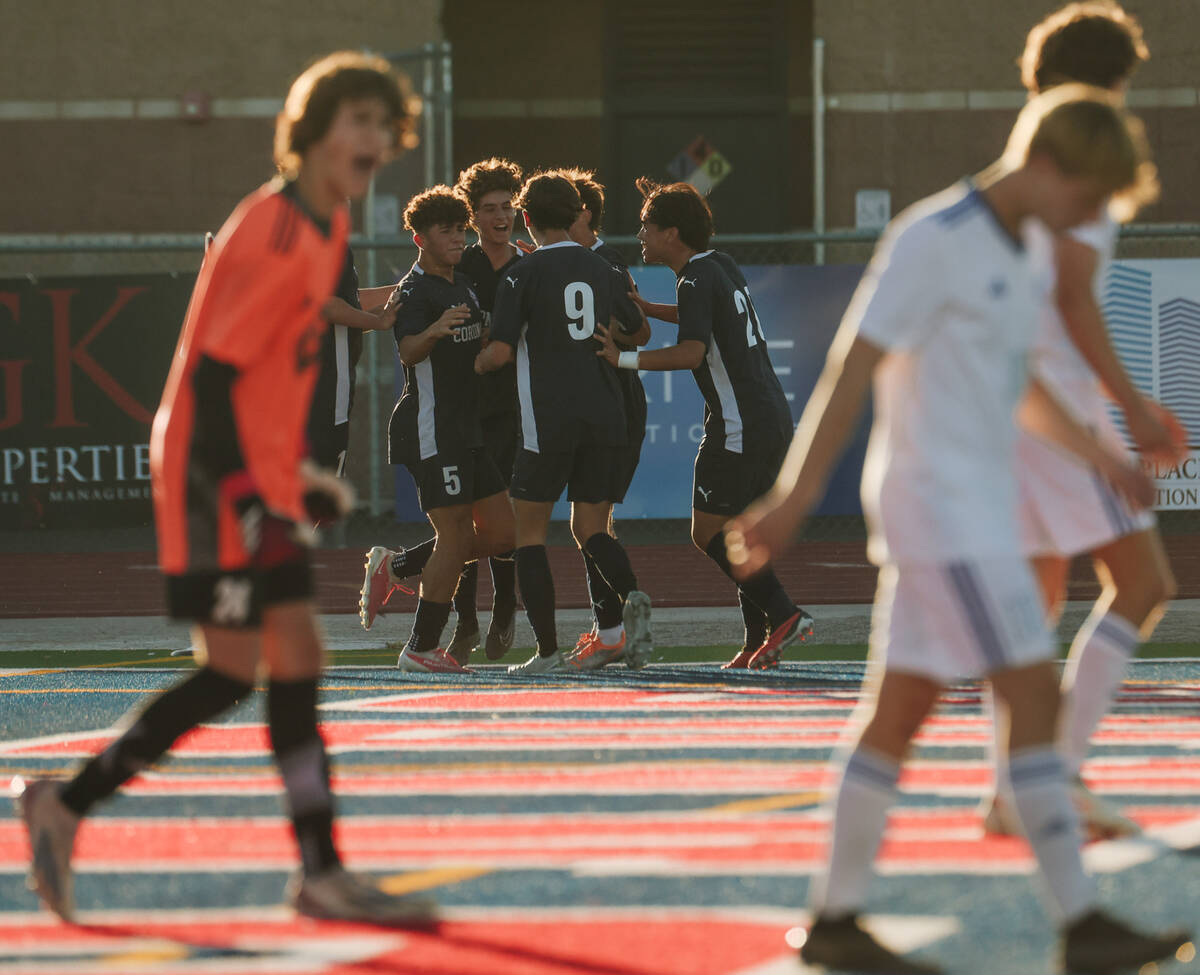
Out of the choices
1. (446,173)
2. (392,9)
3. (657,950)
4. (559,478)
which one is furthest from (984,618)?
(392,9)

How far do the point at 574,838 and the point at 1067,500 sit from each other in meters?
1.46

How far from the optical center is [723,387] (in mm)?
9469

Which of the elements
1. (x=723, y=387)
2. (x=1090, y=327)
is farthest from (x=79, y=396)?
(x=1090, y=327)

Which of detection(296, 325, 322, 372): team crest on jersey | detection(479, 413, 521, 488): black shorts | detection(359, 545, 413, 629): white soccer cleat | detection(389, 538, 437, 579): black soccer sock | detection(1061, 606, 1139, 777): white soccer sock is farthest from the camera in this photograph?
detection(359, 545, 413, 629): white soccer cleat

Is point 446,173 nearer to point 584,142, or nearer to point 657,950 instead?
point 584,142

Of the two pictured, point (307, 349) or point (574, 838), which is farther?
point (574, 838)

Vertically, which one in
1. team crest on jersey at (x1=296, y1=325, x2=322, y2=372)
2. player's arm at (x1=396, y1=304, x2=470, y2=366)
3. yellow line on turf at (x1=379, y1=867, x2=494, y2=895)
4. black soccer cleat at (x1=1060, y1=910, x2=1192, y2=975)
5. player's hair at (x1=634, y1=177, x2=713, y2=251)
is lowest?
yellow line on turf at (x1=379, y1=867, x2=494, y2=895)

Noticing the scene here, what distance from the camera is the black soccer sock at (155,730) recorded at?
15.1 ft

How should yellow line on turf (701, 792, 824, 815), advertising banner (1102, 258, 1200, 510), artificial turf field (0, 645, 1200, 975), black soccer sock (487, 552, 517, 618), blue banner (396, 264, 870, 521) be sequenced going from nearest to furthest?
artificial turf field (0, 645, 1200, 975) → yellow line on turf (701, 792, 824, 815) → black soccer sock (487, 552, 517, 618) → advertising banner (1102, 258, 1200, 510) → blue banner (396, 264, 870, 521)

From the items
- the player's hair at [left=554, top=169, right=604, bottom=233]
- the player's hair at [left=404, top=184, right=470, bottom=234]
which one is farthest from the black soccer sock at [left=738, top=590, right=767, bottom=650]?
the player's hair at [left=404, top=184, right=470, bottom=234]

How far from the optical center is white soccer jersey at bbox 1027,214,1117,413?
5.04 meters

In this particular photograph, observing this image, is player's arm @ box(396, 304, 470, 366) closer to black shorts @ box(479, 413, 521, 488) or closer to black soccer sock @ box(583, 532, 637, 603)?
black shorts @ box(479, 413, 521, 488)

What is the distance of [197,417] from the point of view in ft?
14.6

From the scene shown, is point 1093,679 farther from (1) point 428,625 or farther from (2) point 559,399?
(1) point 428,625
